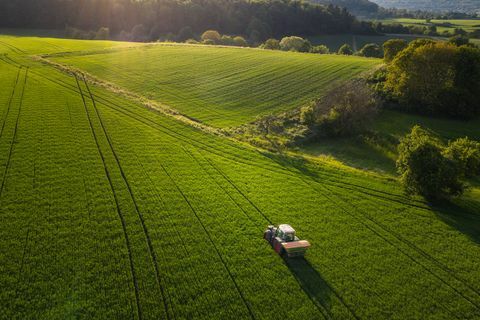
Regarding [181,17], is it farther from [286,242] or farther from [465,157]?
[286,242]

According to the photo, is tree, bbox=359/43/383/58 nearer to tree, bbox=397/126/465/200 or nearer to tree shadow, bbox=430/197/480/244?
tree, bbox=397/126/465/200

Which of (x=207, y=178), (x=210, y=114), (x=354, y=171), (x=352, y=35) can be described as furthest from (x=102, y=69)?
(x=352, y=35)

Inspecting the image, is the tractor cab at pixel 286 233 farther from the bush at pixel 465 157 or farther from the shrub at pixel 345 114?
the shrub at pixel 345 114

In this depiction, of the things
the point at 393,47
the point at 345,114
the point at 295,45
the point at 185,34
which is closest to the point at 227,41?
the point at 185,34

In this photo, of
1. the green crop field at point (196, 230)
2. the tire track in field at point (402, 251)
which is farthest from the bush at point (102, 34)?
the tire track in field at point (402, 251)

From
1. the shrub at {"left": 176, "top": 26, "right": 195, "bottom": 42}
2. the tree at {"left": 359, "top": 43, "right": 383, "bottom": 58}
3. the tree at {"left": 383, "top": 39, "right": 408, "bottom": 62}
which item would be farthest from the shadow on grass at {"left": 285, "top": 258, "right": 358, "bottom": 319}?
the shrub at {"left": 176, "top": 26, "right": 195, "bottom": 42}
